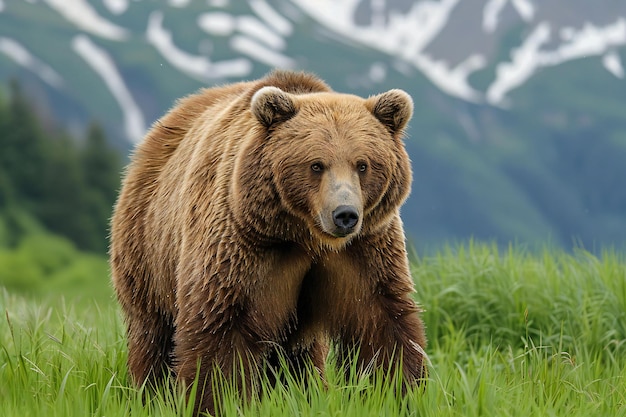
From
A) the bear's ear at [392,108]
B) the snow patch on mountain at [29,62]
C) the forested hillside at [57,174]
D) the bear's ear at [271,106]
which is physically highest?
the snow patch on mountain at [29,62]

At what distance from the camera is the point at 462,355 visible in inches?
217

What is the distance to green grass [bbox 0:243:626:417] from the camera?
11.7 feet

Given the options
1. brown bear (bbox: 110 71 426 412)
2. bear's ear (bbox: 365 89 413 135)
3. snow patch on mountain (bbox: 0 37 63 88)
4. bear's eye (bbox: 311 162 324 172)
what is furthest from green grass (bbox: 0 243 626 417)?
snow patch on mountain (bbox: 0 37 63 88)

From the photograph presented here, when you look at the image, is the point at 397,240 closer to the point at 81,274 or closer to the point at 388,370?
the point at 388,370

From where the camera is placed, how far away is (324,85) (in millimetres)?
4629

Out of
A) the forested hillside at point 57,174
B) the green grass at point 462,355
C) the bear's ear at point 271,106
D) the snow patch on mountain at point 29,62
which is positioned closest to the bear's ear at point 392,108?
the bear's ear at point 271,106

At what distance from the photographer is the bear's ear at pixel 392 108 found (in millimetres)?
4043

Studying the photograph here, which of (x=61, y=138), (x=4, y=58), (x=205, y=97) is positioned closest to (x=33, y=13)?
(x=4, y=58)

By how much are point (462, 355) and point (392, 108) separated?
208cm

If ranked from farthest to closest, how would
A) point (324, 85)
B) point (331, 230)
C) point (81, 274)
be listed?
1. point (81, 274)
2. point (324, 85)
3. point (331, 230)

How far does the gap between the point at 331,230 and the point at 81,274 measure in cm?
3389

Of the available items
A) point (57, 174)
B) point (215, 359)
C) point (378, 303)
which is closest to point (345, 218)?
point (378, 303)

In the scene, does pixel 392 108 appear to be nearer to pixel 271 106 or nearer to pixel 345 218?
pixel 271 106

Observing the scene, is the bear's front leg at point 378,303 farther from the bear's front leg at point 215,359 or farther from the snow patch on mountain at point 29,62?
the snow patch on mountain at point 29,62
